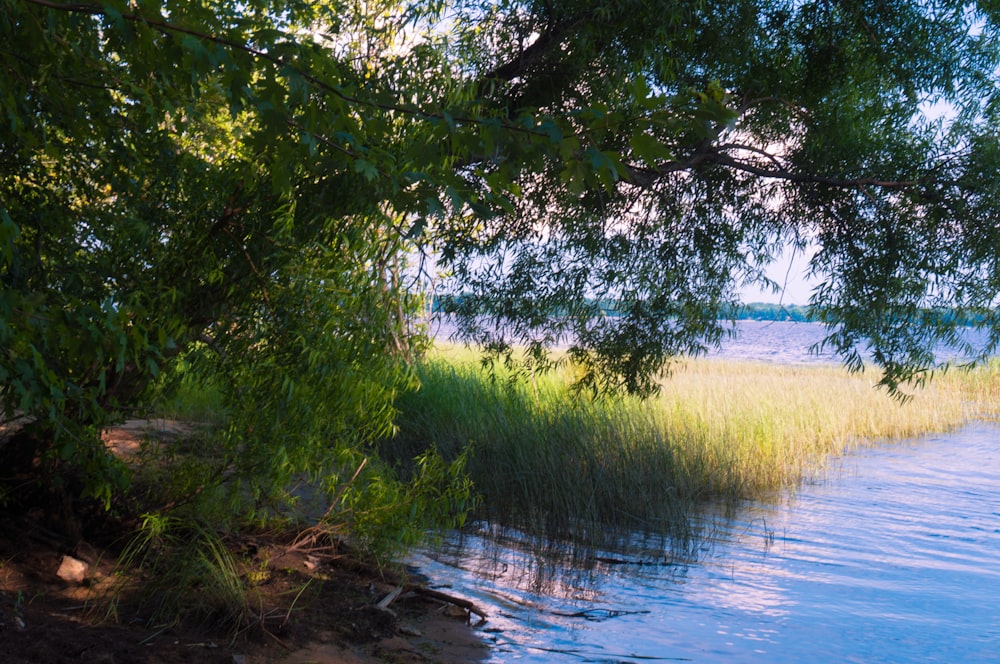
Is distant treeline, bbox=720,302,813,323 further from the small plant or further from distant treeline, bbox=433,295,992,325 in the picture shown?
the small plant

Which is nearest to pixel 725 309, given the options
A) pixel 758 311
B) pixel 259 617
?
pixel 758 311

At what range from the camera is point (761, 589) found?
7.50 meters

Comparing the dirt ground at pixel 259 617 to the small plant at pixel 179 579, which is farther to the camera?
the small plant at pixel 179 579

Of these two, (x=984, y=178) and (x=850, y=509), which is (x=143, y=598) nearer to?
(x=984, y=178)

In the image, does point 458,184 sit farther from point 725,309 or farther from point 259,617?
point 725,309

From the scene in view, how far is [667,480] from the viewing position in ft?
31.5

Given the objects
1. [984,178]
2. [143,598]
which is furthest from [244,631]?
[984,178]

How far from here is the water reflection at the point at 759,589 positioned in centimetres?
616

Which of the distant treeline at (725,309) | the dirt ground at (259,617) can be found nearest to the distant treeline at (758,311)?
the distant treeline at (725,309)

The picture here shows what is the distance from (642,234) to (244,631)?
5.08 metres

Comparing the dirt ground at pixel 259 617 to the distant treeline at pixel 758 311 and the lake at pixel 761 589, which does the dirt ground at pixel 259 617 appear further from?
the distant treeline at pixel 758 311

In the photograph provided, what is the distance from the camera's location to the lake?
6148 mm

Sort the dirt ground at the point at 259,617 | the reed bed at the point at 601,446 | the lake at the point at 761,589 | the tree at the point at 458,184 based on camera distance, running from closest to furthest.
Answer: the tree at the point at 458,184
the dirt ground at the point at 259,617
the lake at the point at 761,589
the reed bed at the point at 601,446

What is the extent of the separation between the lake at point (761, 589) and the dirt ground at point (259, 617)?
1.63 feet
